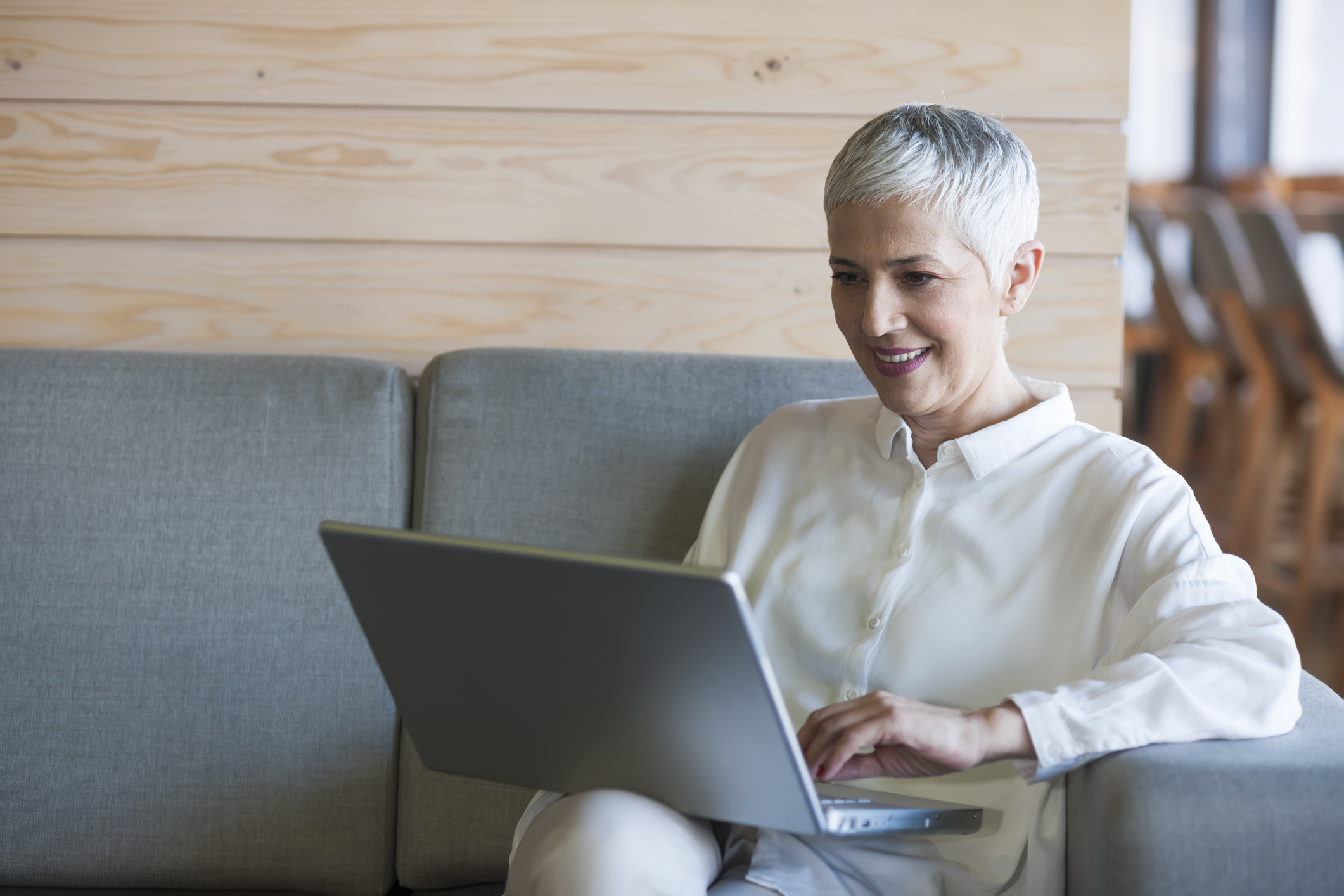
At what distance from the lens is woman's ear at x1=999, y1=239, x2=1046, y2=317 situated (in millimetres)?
1228

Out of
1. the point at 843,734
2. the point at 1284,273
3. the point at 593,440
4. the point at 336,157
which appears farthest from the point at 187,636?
the point at 1284,273

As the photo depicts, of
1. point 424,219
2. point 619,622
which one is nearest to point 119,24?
point 424,219

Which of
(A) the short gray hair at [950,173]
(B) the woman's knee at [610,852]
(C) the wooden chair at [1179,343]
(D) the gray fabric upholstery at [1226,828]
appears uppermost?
(A) the short gray hair at [950,173]

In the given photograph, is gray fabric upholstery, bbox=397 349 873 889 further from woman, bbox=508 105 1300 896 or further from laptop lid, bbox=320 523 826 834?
laptop lid, bbox=320 523 826 834

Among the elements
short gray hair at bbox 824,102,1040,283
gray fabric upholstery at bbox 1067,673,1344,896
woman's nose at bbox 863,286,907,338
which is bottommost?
gray fabric upholstery at bbox 1067,673,1344,896

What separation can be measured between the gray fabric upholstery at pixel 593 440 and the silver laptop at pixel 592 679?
17.2 inches

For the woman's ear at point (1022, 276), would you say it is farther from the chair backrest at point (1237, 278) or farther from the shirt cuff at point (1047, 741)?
the chair backrest at point (1237, 278)

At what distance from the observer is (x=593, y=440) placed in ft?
4.87

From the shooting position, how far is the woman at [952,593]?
3.23 feet

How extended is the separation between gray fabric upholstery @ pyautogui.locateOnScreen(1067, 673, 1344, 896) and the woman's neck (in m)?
0.43

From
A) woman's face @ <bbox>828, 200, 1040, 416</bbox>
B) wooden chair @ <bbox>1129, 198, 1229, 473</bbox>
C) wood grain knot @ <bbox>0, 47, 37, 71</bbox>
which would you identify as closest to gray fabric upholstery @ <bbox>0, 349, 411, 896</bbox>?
wood grain knot @ <bbox>0, 47, 37, 71</bbox>

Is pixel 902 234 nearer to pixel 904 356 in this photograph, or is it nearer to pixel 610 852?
pixel 904 356

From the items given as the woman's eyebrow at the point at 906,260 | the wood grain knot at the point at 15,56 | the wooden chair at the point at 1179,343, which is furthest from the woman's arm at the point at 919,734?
the wooden chair at the point at 1179,343

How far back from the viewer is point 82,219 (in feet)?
5.54
